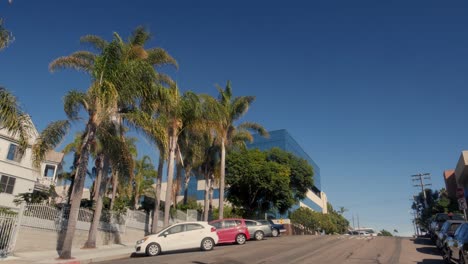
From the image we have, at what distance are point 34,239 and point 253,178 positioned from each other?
932 inches

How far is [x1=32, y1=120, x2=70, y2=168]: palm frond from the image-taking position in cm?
1471

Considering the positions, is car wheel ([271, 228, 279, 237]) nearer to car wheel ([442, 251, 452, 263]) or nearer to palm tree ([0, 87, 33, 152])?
car wheel ([442, 251, 452, 263])

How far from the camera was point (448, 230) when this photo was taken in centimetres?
1426

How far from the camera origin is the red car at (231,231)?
64.8 ft

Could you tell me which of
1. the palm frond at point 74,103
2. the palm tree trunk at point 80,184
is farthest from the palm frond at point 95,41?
the palm tree trunk at point 80,184

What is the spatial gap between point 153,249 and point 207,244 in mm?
2558

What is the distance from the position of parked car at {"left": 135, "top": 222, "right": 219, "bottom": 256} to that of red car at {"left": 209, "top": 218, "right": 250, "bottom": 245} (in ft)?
9.33

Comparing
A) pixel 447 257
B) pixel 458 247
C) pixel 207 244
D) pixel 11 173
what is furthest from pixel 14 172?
pixel 458 247

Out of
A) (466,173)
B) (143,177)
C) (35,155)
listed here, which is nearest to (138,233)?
(35,155)

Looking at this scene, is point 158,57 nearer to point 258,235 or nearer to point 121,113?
point 121,113

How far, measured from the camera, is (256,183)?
119 ft

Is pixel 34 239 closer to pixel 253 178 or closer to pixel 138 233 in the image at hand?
pixel 138 233

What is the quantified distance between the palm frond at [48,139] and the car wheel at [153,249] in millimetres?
5912

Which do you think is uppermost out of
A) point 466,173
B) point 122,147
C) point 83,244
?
point 466,173
